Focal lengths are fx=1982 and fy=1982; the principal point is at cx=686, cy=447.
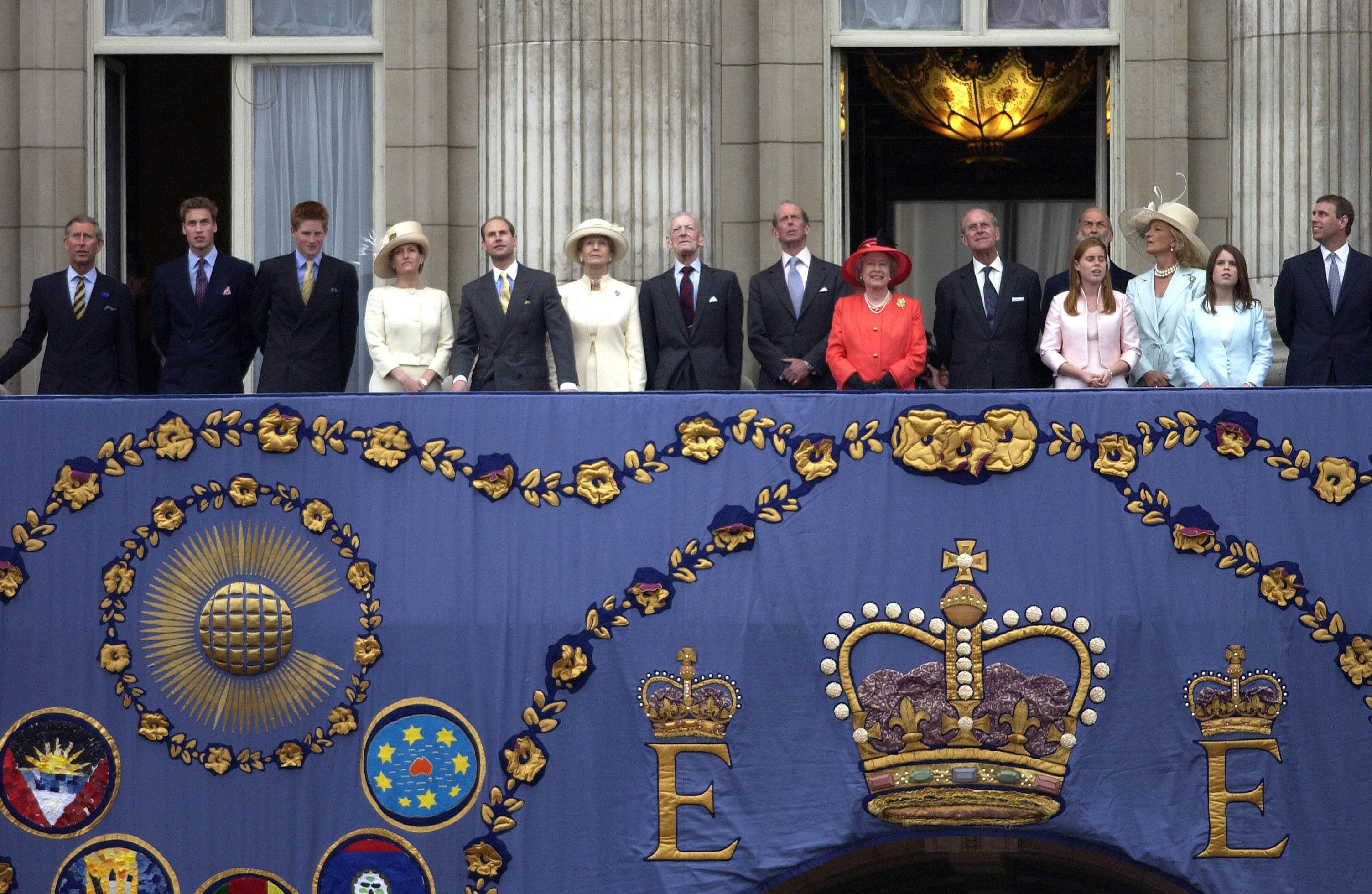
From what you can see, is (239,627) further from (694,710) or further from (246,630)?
(694,710)

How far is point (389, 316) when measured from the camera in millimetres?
11195

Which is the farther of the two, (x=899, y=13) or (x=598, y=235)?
(x=899, y=13)

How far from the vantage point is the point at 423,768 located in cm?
954

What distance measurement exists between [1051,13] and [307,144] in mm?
5120

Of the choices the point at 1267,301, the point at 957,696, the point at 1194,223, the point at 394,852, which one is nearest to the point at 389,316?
the point at 394,852

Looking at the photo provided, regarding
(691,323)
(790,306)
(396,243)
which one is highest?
(396,243)

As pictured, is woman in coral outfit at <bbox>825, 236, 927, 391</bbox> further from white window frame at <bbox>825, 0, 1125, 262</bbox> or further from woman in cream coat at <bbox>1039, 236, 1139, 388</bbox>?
white window frame at <bbox>825, 0, 1125, 262</bbox>

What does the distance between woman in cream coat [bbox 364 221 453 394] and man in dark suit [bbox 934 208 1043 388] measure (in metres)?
2.81

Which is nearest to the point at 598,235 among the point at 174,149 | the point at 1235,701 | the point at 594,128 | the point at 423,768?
the point at 594,128

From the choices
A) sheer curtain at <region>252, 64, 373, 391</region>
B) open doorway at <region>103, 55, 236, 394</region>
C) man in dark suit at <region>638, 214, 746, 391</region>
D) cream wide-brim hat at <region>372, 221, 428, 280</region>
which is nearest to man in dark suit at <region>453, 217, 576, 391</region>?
cream wide-brim hat at <region>372, 221, 428, 280</region>

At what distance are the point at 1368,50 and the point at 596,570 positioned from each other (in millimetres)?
6607

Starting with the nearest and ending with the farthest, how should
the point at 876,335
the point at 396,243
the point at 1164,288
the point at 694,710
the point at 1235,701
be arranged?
1. the point at 1235,701
2. the point at 694,710
3. the point at 876,335
4. the point at 1164,288
5. the point at 396,243

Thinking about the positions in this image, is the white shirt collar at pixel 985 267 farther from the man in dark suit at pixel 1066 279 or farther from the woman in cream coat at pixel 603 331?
the woman in cream coat at pixel 603 331

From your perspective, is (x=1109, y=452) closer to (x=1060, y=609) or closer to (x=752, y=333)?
(x=1060, y=609)
